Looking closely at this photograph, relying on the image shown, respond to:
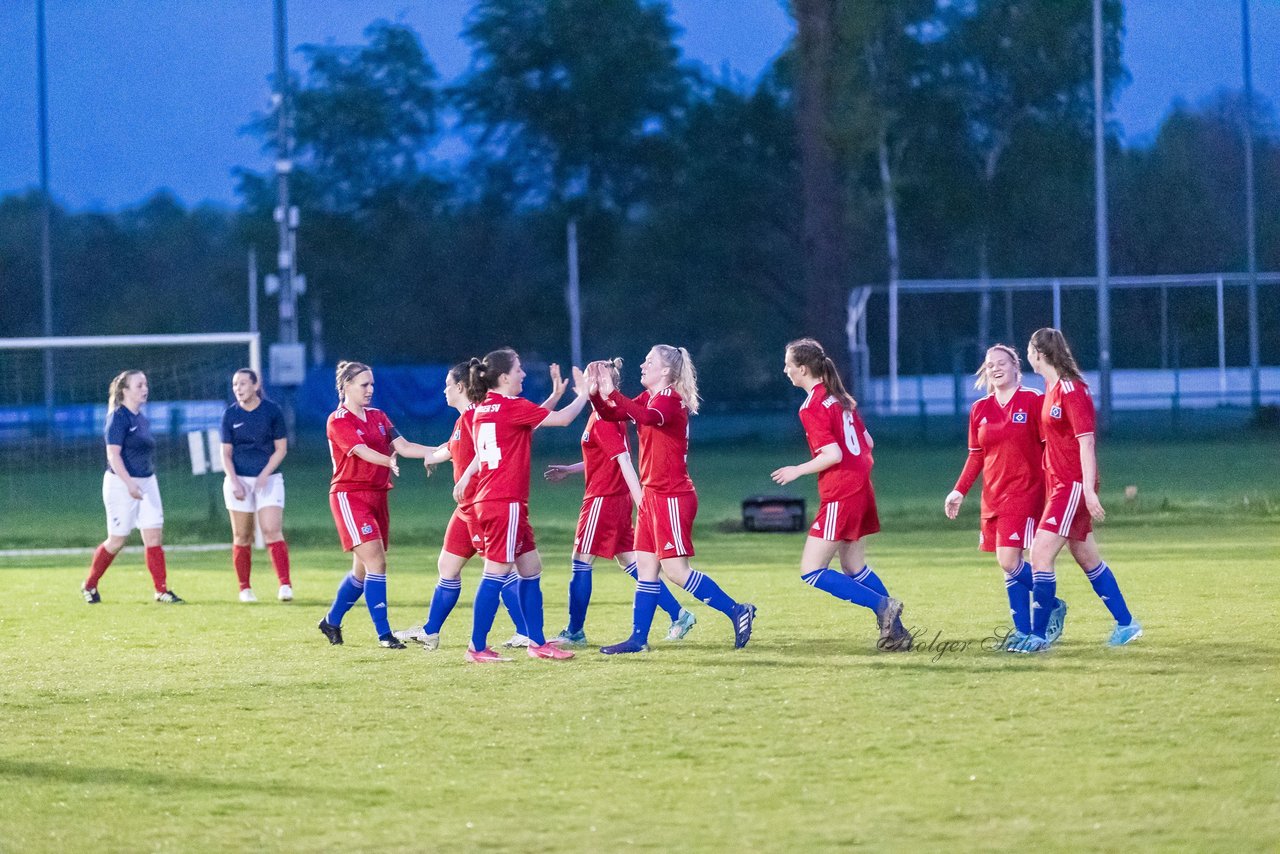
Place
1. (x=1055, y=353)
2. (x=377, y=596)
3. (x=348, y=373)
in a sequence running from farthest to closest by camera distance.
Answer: (x=348, y=373), (x=377, y=596), (x=1055, y=353)

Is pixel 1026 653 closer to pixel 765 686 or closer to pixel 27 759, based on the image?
pixel 765 686

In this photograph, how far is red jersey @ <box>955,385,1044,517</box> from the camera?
9000 millimetres

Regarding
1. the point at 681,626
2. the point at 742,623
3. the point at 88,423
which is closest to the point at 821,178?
the point at 88,423

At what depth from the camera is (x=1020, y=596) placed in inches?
361

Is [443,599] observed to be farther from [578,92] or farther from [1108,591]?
[578,92]

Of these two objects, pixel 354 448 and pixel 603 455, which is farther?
pixel 603 455

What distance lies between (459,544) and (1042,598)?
3340 mm

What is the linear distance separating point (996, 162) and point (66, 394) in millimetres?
32339

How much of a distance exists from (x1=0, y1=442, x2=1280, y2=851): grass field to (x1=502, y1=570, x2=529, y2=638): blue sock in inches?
16.7

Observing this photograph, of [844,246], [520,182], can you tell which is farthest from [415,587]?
[520,182]

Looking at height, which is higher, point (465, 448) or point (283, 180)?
point (283, 180)

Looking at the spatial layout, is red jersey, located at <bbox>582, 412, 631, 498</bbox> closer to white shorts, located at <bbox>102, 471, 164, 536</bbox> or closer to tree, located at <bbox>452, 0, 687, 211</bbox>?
white shorts, located at <bbox>102, 471, 164, 536</bbox>

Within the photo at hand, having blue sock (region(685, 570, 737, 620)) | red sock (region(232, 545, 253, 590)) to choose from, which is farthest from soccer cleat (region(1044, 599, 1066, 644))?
red sock (region(232, 545, 253, 590))

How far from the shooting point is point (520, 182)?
4962 cm
